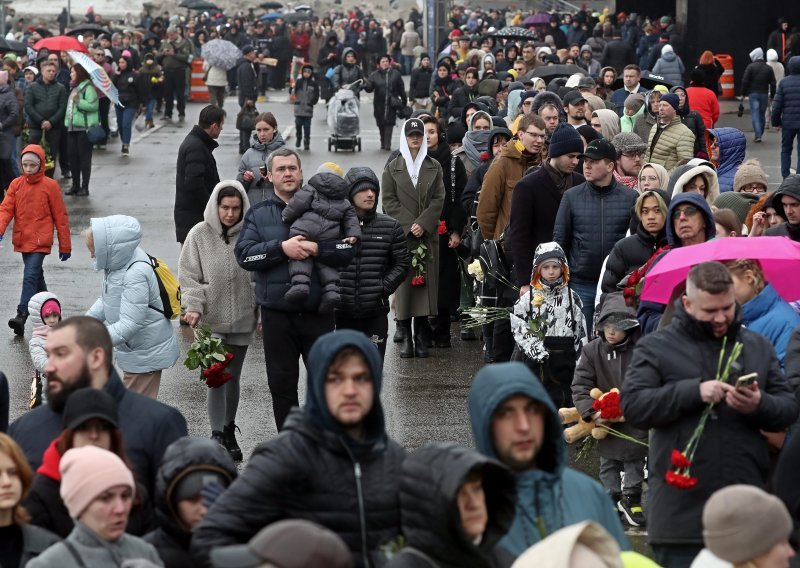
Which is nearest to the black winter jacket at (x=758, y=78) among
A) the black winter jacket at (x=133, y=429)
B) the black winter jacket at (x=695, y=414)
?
the black winter jacket at (x=695, y=414)

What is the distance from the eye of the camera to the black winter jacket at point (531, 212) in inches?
470

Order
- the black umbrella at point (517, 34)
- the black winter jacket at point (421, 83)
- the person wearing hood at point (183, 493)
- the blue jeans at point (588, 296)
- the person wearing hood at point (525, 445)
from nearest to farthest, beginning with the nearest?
the person wearing hood at point (525, 445) < the person wearing hood at point (183, 493) < the blue jeans at point (588, 296) < the black winter jacket at point (421, 83) < the black umbrella at point (517, 34)

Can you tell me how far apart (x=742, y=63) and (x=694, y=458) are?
31472mm

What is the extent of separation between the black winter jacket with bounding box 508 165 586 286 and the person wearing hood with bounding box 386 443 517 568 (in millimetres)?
6935

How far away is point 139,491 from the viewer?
6.09 metres

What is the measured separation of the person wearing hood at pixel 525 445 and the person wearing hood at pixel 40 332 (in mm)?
5826

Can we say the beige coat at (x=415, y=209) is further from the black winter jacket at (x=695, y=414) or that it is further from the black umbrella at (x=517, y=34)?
the black umbrella at (x=517, y=34)

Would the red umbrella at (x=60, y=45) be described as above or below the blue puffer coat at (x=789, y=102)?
above

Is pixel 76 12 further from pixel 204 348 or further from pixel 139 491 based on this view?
pixel 139 491

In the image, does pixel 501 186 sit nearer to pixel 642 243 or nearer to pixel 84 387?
pixel 642 243

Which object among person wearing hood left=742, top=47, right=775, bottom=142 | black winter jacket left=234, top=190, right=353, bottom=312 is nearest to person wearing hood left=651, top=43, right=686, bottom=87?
person wearing hood left=742, top=47, right=775, bottom=142

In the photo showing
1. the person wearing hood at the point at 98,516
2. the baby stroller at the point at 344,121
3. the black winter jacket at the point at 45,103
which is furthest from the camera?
the baby stroller at the point at 344,121

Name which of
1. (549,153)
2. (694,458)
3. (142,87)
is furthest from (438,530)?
(142,87)

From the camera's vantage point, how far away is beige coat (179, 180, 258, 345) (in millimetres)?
10727
